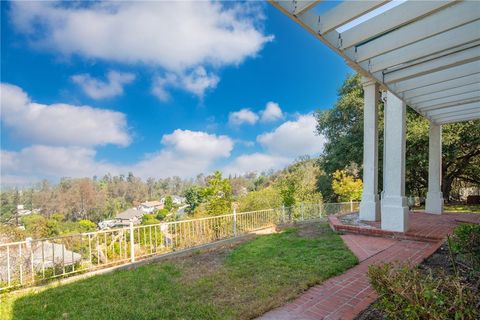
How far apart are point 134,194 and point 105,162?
12719 mm

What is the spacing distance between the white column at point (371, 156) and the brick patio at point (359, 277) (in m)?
1.03

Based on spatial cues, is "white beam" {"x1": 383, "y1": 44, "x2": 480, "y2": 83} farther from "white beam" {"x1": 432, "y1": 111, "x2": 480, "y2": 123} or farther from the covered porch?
"white beam" {"x1": 432, "y1": 111, "x2": 480, "y2": 123}

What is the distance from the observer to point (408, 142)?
1268 cm

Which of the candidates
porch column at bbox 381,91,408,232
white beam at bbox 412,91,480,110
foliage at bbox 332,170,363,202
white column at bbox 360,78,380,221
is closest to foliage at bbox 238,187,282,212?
foliage at bbox 332,170,363,202

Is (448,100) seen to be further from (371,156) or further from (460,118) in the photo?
(460,118)

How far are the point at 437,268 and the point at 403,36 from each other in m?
3.02

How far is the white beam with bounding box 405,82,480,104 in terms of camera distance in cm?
478

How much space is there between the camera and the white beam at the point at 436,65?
3.32 metres

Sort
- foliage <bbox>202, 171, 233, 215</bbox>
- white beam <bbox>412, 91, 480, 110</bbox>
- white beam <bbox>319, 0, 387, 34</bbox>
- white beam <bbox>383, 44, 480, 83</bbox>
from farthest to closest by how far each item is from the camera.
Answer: foliage <bbox>202, 171, 233, 215</bbox>, white beam <bbox>412, 91, 480, 110</bbox>, white beam <bbox>383, 44, 480, 83</bbox>, white beam <bbox>319, 0, 387, 34</bbox>

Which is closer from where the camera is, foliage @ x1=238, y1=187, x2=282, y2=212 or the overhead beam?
the overhead beam

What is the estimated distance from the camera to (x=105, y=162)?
59000 mm

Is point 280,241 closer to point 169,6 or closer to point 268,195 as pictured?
point 169,6

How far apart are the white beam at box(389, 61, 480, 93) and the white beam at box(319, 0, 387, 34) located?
248cm

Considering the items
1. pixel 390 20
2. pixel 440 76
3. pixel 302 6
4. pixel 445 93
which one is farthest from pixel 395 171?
pixel 302 6
